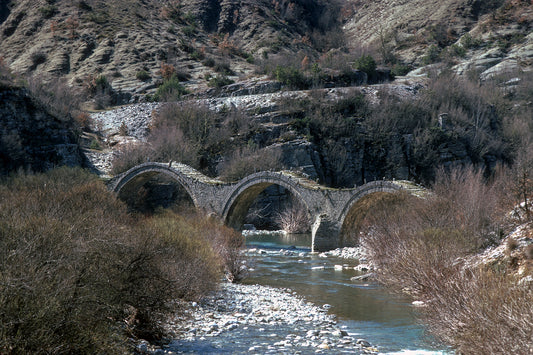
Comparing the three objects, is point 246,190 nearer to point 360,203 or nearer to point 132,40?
point 360,203

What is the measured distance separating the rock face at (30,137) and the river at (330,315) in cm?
2108

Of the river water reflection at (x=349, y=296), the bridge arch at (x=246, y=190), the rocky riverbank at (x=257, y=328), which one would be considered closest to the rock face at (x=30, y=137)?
the bridge arch at (x=246, y=190)

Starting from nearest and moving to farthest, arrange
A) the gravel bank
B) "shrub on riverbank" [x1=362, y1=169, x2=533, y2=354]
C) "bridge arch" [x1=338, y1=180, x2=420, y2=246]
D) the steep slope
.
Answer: "shrub on riverbank" [x1=362, y1=169, x2=533, y2=354], "bridge arch" [x1=338, y1=180, x2=420, y2=246], the gravel bank, the steep slope

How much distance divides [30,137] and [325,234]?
2311 cm

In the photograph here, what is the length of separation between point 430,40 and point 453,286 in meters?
74.6

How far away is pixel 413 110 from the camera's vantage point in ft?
171

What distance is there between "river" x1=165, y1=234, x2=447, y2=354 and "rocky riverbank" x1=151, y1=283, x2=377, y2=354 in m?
0.02

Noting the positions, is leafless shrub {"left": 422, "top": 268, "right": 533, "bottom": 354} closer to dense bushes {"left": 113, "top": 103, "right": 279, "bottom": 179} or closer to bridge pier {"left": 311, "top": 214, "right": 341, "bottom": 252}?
bridge pier {"left": 311, "top": 214, "right": 341, "bottom": 252}

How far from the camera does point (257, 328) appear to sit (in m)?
11.6

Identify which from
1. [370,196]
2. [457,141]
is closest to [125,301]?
[370,196]

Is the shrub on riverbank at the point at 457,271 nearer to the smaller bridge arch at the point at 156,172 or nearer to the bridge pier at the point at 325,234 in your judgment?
the bridge pier at the point at 325,234

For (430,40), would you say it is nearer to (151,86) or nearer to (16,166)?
(151,86)

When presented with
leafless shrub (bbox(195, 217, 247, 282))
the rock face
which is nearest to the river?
leafless shrub (bbox(195, 217, 247, 282))

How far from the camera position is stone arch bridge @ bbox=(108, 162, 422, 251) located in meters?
29.2
